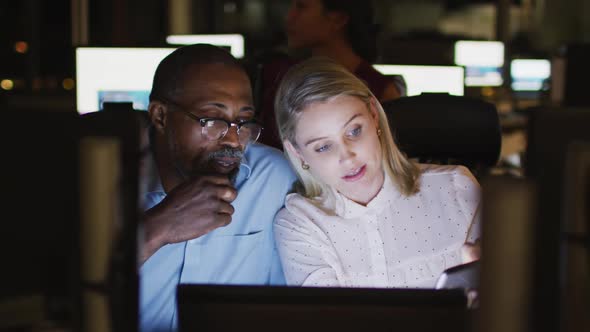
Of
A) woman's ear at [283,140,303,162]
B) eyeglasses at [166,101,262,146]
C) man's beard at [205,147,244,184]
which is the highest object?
eyeglasses at [166,101,262,146]

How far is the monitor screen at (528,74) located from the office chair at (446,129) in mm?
6249

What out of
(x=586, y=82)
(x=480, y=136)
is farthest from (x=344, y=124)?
(x=586, y=82)

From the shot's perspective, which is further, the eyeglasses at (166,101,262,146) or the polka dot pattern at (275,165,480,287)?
the eyeglasses at (166,101,262,146)

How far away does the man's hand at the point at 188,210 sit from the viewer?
133 centimetres

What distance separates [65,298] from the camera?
2.62 feet

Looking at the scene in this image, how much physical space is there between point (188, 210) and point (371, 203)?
354 mm

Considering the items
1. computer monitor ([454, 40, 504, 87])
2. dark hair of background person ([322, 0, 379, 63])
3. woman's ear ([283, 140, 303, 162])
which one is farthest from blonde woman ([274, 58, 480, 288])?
computer monitor ([454, 40, 504, 87])

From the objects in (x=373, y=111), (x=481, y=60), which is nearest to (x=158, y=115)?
(x=373, y=111)

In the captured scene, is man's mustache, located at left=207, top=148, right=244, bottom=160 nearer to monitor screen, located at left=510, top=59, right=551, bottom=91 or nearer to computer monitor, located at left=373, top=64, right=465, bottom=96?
computer monitor, located at left=373, top=64, right=465, bottom=96

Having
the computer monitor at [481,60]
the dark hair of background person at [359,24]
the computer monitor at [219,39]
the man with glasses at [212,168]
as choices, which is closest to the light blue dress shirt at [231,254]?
the man with glasses at [212,168]

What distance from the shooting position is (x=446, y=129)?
1.94 metres

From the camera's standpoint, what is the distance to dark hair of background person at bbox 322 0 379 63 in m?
2.95

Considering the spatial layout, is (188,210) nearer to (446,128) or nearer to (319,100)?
(319,100)

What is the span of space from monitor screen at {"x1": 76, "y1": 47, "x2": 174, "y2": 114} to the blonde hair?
5.84 feet
